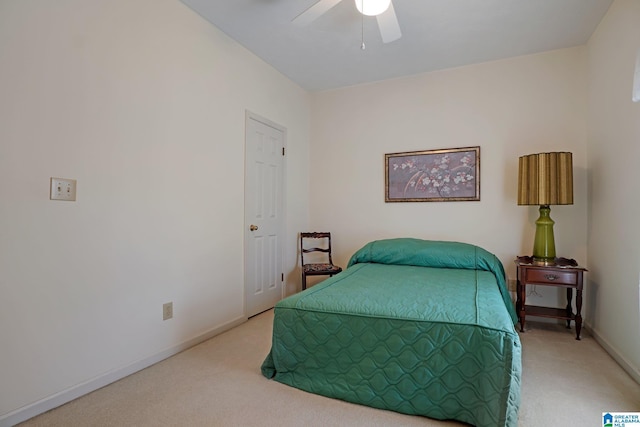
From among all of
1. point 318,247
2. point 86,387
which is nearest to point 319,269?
point 318,247

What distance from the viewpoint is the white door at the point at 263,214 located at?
323 centimetres

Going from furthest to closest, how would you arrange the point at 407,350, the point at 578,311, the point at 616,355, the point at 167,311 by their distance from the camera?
the point at 578,311, the point at 167,311, the point at 616,355, the point at 407,350

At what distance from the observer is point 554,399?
5.94 ft

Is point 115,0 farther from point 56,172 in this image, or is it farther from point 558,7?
point 558,7

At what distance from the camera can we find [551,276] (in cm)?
274

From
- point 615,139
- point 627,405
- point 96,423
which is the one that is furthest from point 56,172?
point 615,139

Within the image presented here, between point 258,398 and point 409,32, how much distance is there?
2.98 metres

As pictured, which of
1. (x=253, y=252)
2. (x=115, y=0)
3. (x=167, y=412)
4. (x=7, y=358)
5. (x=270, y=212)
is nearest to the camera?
(x=7, y=358)

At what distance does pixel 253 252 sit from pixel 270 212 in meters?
0.50

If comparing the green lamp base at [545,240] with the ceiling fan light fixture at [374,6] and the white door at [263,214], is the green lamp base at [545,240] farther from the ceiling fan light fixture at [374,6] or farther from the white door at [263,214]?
the white door at [263,214]

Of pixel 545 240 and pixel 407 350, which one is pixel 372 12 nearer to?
pixel 407 350

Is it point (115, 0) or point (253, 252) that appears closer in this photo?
point (115, 0)

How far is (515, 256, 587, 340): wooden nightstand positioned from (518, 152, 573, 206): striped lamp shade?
53cm

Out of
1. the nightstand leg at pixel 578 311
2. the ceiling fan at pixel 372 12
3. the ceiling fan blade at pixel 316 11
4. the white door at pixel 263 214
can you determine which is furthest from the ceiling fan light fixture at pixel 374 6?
the nightstand leg at pixel 578 311
